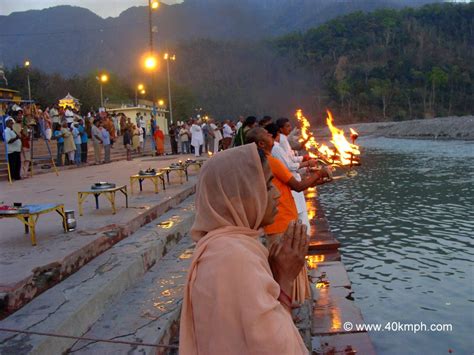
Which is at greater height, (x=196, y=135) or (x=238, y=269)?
(x=196, y=135)

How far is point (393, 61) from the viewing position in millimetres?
81750

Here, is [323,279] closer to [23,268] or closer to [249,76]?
[23,268]

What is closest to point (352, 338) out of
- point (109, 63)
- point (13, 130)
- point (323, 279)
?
point (323, 279)

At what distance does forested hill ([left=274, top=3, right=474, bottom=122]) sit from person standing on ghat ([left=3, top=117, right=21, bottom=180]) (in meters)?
58.8

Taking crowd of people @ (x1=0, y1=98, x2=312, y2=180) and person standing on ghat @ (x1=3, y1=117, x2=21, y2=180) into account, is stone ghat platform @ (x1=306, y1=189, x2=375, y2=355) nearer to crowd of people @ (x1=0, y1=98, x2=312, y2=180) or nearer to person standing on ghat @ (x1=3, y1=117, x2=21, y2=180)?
crowd of people @ (x1=0, y1=98, x2=312, y2=180)

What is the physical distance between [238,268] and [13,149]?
11270 mm

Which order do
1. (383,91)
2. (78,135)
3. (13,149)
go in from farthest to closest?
(383,91) < (78,135) < (13,149)

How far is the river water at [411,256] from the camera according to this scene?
14.6ft

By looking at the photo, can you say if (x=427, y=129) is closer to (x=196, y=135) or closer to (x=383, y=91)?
(x=383, y=91)

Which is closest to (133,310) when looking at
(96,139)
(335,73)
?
(96,139)

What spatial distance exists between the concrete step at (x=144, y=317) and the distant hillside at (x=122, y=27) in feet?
330

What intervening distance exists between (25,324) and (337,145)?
3507 millimetres

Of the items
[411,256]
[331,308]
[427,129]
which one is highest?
[427,129]

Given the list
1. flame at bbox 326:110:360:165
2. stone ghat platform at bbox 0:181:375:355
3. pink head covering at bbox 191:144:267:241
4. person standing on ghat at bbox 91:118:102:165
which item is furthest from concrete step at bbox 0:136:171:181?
pink head covering at bbox 191:144:267:241
